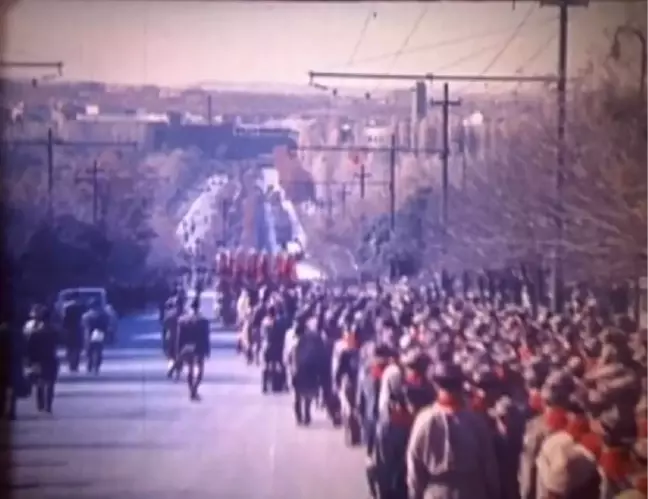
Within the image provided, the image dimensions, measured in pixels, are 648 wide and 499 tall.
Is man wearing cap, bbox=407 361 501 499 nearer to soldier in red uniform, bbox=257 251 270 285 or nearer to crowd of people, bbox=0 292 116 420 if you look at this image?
soldier in red uniform, bbox=257 251 270 285

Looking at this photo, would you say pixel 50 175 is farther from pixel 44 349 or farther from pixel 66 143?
pixel 44 349

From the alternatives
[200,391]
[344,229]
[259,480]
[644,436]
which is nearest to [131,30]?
[344,229]

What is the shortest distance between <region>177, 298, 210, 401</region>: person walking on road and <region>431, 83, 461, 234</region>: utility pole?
53cm

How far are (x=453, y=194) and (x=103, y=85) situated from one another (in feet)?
2.40

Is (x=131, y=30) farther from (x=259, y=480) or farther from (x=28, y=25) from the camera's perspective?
(x=259, y=480)

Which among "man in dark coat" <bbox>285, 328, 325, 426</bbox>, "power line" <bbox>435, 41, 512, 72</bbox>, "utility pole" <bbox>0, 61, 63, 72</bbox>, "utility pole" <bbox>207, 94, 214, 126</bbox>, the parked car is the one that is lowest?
"man in dark coat" <bbox>285, 328, 325, 426</bbox>

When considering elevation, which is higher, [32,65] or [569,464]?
[32,65]

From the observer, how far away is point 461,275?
2.41 metres

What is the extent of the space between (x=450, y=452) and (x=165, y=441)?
1.85 ft

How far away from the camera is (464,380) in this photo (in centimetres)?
240

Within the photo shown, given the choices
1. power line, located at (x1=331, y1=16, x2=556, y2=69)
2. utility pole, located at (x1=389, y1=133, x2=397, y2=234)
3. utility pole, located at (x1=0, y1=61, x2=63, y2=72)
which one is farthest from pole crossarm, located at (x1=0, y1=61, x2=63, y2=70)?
utility pole, located at (x1=389, y1=133, x2=397, y2=234)

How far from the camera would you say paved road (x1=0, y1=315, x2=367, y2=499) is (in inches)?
92.5

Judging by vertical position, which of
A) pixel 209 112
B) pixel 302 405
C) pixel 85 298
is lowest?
pixel 302 405

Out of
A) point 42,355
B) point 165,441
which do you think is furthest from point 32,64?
point 165,441
